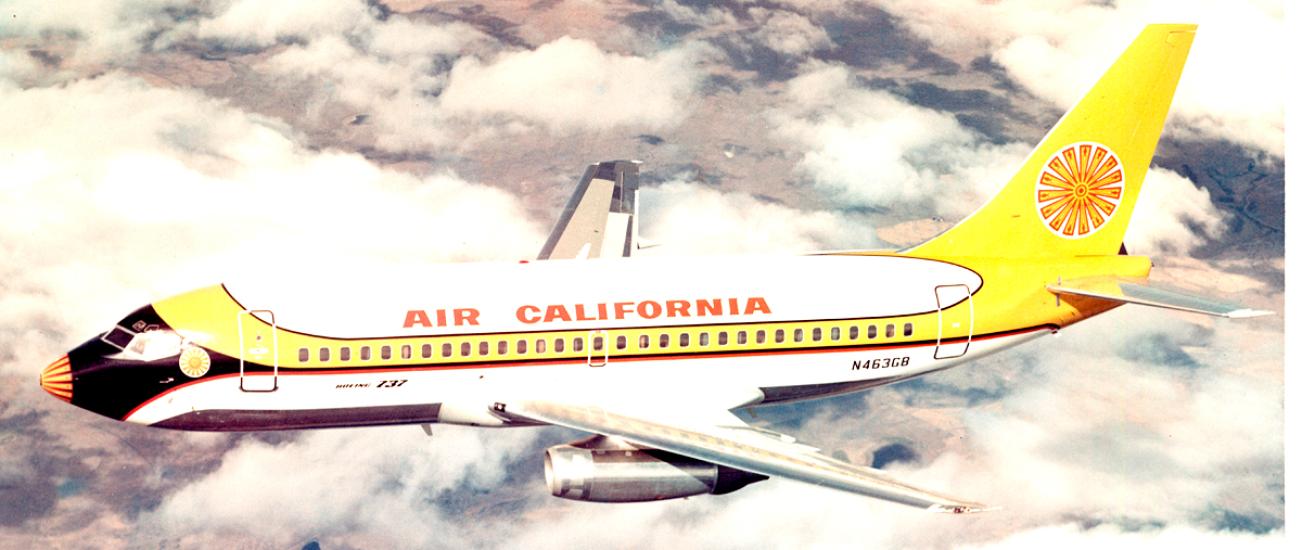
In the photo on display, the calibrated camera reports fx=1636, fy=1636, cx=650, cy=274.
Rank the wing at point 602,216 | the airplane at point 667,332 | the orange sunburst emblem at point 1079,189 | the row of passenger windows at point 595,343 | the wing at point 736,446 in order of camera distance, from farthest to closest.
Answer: the wing at point 602,216 < the orange sunburst emblem at point 1079,189 < the row of passenger windows at point 595,343 < the airplane at point 667,332 < the wing at point 736,446

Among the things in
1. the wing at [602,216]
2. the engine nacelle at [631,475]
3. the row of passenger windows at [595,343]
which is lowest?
the engine nacelle at [631,475]

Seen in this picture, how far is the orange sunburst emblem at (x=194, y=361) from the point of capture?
39.8 meters

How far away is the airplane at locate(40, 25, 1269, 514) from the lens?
39.9 metres

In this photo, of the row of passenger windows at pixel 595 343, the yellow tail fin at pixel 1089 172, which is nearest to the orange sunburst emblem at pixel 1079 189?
the yellow tail fin at pixel 1089 172

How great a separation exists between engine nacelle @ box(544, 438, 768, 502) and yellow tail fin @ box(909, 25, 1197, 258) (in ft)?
31.0

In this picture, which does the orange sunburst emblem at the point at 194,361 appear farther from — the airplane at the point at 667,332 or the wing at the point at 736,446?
the wing at the point at 736,446

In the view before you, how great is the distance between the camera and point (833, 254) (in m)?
44.6

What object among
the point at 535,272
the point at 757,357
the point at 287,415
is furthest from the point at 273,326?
the point at 757,357

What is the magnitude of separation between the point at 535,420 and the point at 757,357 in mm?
6303

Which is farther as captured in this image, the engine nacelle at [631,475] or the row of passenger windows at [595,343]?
the row of passenger windows at [595,343]

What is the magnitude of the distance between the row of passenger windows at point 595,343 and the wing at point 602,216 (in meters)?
Result: 8.34

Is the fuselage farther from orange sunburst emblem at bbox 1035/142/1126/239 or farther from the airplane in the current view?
orange sunburst emblem at bbox 1035/142/1126/239

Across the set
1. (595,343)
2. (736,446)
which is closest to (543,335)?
(595,343)

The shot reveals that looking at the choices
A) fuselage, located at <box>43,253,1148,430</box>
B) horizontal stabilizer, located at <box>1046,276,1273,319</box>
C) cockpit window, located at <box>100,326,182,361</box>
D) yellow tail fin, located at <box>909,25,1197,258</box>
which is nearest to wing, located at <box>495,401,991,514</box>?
fuselage, located at <box>43,253,1148,430</box>
